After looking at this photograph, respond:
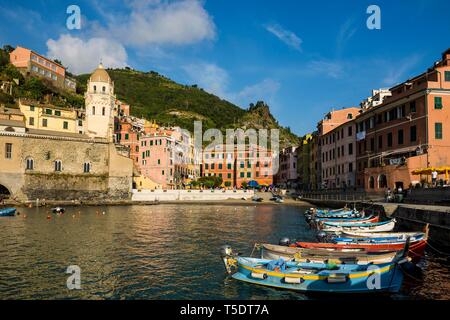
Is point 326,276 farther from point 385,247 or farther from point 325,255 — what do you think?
point 385,247

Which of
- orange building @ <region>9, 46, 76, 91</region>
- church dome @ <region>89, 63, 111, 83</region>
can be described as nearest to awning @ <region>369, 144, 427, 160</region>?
church dome @ <region>89, 63, 111, 83</region>

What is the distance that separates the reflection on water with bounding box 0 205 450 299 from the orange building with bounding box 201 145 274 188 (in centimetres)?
6772

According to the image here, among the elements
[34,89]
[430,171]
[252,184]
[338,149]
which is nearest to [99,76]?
[34,89]

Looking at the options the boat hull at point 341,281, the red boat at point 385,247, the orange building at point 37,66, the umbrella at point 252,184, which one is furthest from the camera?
the orange building at point 37,66

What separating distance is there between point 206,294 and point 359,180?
50.9 meters

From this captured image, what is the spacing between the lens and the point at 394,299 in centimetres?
1485

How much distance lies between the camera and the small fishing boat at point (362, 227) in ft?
97.8

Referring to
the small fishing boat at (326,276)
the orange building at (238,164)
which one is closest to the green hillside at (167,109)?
the orange building at (238,164)

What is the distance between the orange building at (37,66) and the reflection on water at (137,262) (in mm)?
84226

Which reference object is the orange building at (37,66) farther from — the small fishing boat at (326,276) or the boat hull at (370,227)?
the small fishing boat at (326,276)

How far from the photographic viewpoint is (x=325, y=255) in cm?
1828

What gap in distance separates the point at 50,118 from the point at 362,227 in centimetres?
7416
